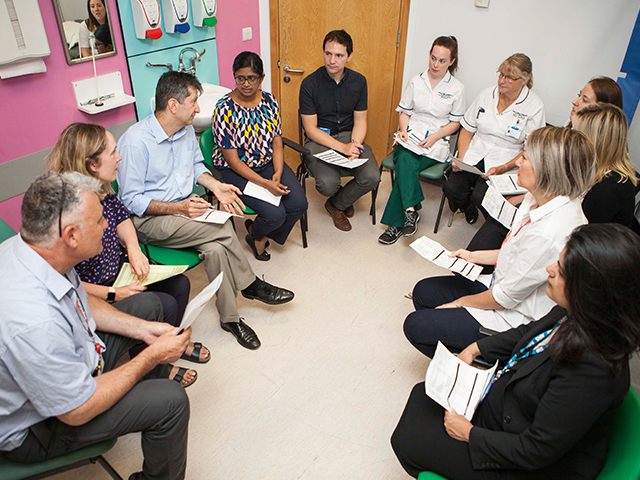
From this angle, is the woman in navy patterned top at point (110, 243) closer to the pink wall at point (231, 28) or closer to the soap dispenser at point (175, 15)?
the soap dispenser at point (175, 15)

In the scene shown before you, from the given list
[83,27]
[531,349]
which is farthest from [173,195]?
[531,349]

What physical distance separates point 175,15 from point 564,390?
3082 mm

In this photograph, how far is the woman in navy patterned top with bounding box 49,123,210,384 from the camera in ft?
6.19

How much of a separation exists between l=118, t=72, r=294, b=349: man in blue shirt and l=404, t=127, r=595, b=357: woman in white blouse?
1031 mm

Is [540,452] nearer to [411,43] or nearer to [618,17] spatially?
[618,17]

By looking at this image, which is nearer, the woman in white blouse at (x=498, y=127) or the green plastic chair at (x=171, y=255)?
the green plastic chair at (x=171, y=255)

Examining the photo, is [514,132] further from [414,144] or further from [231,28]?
[231,28]

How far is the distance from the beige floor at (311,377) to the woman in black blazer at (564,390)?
56cm

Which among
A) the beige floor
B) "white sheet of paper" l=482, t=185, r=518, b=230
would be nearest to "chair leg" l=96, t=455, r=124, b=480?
the beige floor

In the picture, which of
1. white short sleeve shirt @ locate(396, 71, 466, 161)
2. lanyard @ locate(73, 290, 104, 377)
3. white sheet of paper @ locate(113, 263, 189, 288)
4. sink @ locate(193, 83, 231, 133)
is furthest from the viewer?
white short sleeve shirt @ locate(396, 71, 466, 161)

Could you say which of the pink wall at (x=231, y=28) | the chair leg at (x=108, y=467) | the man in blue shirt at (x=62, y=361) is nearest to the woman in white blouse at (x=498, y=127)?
the pink wall at (x=231, y=28)

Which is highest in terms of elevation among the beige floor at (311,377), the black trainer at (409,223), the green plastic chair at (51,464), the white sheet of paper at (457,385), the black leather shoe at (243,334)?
the white sheet of paper at (457,385)

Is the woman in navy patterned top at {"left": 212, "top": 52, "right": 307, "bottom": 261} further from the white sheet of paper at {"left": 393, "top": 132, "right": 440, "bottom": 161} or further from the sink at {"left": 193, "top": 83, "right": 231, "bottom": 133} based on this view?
the white sheet of paper at {"left": 393, "top": 132, "right": 440, "bottom": 161}

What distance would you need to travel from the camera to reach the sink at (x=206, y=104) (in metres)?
2.98
